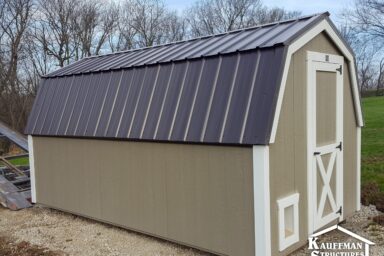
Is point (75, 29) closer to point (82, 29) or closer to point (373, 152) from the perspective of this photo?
point (82, 29)

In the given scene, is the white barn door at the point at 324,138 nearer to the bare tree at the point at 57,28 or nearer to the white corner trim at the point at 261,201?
the white corner trim at the point at 261,201

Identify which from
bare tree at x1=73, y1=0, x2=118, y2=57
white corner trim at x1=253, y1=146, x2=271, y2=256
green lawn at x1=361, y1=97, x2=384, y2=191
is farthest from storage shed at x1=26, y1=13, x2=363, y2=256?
bare tree at x1=73, y1=0, x2=118, y2=57

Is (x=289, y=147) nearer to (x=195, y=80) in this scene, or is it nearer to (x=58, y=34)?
(x=195, y=80)

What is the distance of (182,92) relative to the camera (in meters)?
4.84

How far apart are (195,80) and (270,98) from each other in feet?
3.62

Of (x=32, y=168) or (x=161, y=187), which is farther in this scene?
(x=32, y=168)

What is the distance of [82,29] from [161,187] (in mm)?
22202

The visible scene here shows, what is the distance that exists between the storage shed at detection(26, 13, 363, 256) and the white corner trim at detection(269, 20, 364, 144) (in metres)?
0.02

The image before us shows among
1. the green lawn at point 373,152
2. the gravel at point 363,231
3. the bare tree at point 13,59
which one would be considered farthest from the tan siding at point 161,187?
the bare tree at point 13,59

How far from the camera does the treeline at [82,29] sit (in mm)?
19453

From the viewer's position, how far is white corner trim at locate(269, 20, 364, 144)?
13.4ft

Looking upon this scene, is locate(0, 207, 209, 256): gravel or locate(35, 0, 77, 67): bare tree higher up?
locate(35, 0, 77, 67): bare tree

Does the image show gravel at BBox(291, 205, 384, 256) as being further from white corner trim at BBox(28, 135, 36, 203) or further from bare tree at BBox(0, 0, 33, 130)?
bare tree at BBox(0, 0, 33, 130)

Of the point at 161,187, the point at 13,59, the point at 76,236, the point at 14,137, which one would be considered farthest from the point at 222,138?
the point at 13,59
